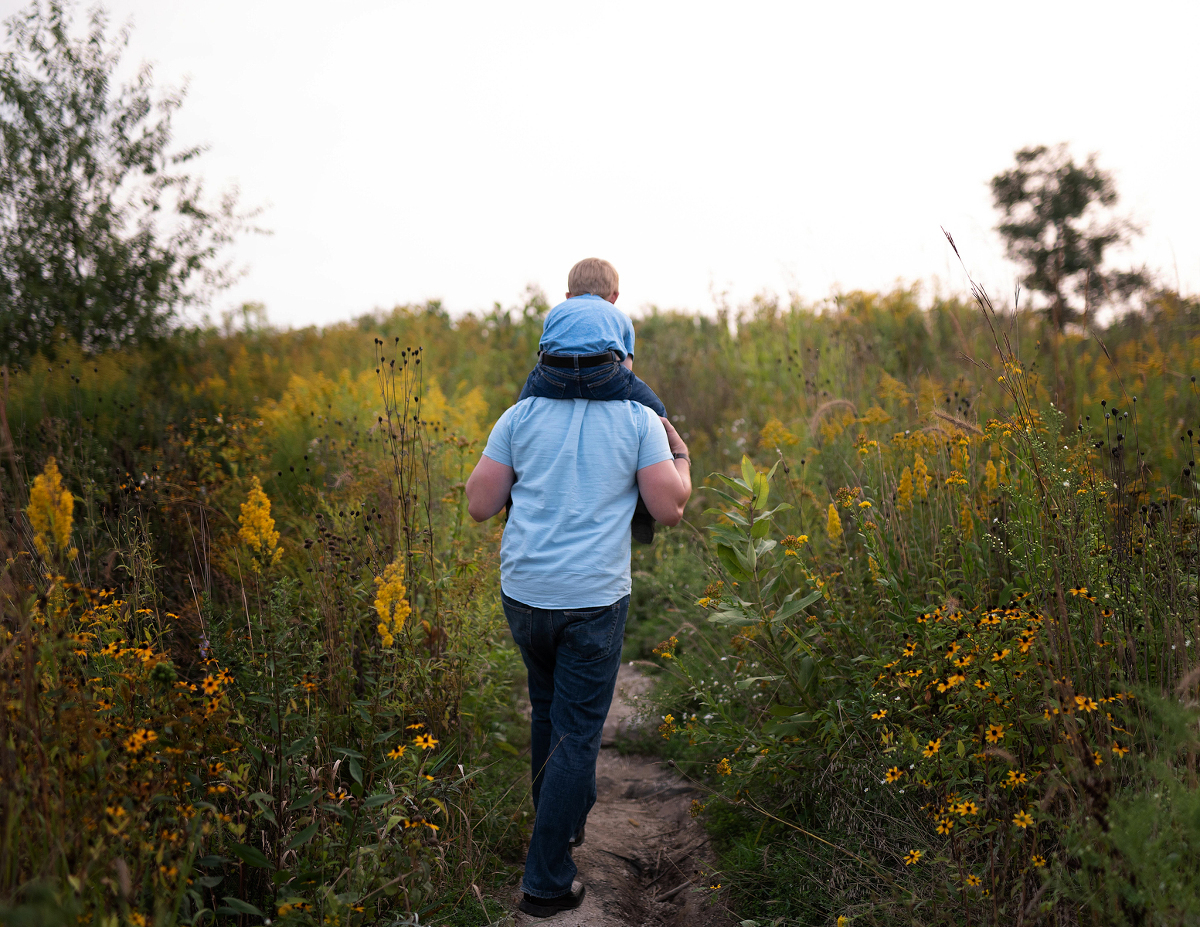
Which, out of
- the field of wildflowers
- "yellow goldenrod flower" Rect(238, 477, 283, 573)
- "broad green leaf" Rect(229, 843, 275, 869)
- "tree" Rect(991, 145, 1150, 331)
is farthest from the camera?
"tree" Rect(991, 145, 1150, 331)

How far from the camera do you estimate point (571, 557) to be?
2.50 metres

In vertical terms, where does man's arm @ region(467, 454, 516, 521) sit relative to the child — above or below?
below

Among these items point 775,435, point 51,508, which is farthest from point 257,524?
point 775,435

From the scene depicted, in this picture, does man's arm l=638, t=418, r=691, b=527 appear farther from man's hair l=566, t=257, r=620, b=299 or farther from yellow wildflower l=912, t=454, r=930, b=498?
yellow wildflower l=912, t=454, r=930, b=498

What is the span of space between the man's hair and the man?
47cm

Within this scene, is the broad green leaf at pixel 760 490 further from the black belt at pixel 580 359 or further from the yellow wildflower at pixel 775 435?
the yellow wildflower at pixel 775 435

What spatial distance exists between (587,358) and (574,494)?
45 cm

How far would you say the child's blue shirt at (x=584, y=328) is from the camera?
8.29ft

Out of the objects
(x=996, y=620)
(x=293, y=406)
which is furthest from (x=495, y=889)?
(x=293, y=406)

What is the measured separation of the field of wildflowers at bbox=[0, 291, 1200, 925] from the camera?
1.84 meters

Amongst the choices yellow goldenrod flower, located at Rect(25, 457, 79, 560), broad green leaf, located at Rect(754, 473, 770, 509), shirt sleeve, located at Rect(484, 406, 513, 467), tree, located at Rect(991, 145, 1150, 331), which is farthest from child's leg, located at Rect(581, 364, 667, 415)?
tree, located at Rect(991, 145, 1150, 331)

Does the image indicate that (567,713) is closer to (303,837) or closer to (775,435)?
(303,837)

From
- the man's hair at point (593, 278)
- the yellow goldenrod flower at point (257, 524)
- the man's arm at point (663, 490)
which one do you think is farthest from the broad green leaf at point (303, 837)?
the man's hair at point (593, 278)

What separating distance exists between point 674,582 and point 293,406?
11.3 ft
